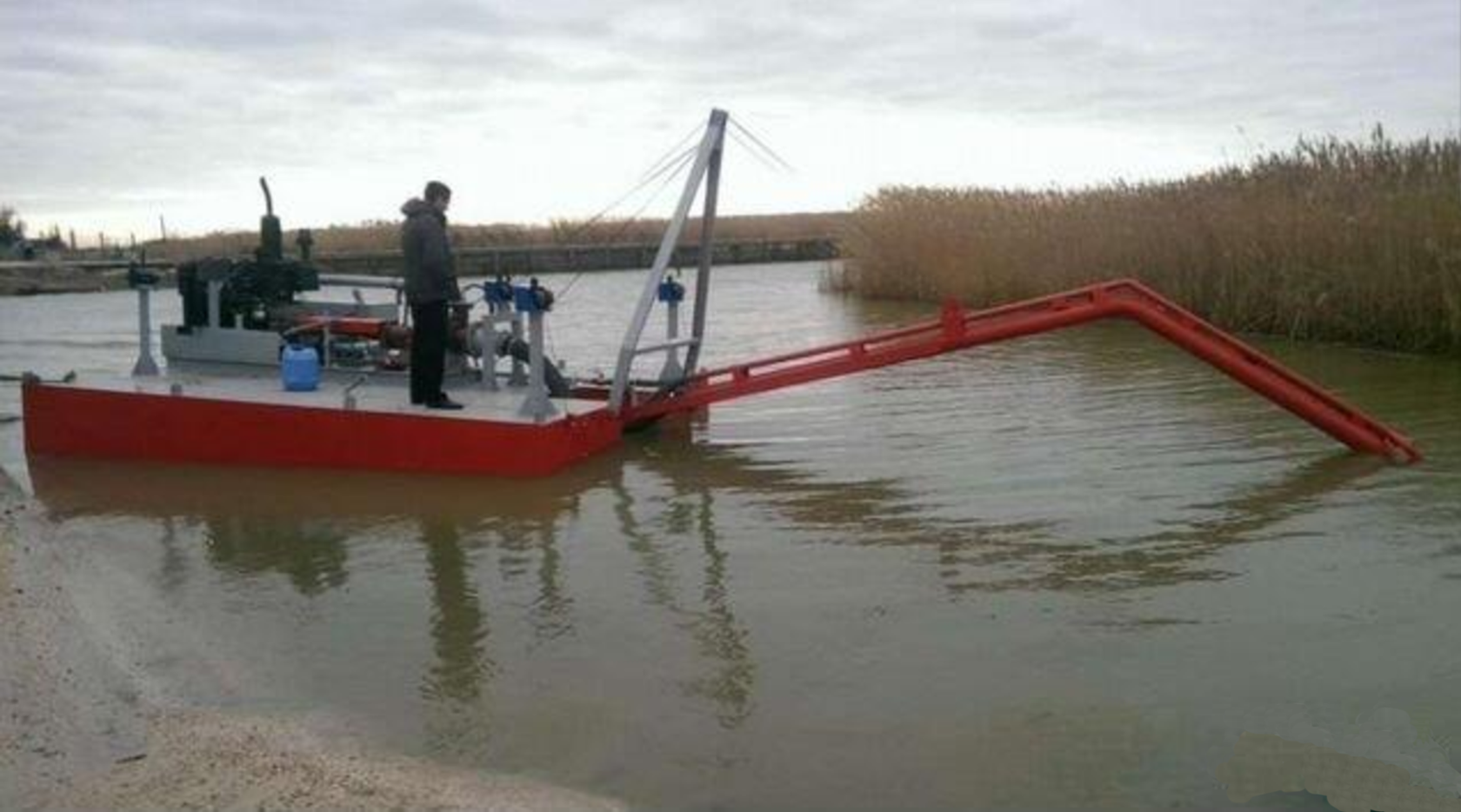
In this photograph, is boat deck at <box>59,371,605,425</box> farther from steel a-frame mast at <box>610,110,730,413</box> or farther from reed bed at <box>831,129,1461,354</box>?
reed bed at <box>831,129,1461,354</box>

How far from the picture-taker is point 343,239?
62312 mm

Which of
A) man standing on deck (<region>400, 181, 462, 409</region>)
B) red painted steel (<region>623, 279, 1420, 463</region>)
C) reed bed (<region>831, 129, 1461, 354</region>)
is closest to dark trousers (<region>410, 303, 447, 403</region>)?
man standing on deck (<region>400, 181, 462, 409</region>)

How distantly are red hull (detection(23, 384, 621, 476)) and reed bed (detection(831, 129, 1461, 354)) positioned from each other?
8.73m

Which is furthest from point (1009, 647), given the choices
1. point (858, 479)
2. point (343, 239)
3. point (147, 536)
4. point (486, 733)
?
point (343, 239)

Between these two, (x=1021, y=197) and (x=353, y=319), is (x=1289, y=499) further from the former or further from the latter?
(x=1021, y=197)

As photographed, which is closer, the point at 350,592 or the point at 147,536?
the point at 350,592

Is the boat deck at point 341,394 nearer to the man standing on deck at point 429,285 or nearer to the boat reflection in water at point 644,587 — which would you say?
the man standing on deck at point 429,285

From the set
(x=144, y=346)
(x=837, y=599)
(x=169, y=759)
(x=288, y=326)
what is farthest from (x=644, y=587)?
(x=144, y=346)

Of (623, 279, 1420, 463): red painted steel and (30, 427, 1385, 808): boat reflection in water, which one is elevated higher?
(623, 279, 1420, 463): red painted steel

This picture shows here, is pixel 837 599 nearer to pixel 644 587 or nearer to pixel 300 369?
pixel 644 587

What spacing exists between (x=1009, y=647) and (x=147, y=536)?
499 centimetres

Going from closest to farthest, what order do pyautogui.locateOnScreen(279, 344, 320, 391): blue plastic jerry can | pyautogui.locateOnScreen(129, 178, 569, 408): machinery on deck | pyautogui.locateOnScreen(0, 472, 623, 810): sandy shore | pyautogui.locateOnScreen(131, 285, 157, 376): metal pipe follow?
1. pyautogui.locateOnScreen(0, 472, 623, 810): sandy shore
2. pyautogui.locateOnScreen(279, 344, 320, 391): blue plastic jerry can
3. pyautogui.locateOnScreen(129, 178, 569, 408): machinery on deck
4. pyautogui.locateOnScreen(131, 285, 157, 376): metal pipe

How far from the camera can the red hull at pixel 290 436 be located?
355 inches

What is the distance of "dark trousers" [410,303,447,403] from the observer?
934 centimetres
